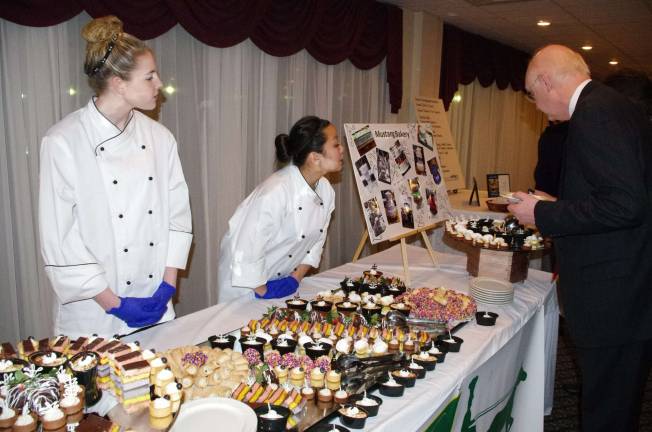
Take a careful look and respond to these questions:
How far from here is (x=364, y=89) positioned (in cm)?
489

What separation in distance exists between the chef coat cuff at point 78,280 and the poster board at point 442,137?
392 cm

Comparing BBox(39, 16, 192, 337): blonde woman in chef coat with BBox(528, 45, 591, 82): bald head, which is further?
BBox(528, 45, 591, 82): bald head

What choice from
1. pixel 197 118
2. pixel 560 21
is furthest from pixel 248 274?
pixel 560 21

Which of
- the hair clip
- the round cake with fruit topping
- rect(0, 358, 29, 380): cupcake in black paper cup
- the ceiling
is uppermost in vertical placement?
the ceiling

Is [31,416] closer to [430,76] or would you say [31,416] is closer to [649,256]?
[649,256]

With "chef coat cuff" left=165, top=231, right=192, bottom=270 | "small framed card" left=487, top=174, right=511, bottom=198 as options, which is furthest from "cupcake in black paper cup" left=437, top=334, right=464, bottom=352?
"small framed card" left=487, top=174, right=511, bottom=198

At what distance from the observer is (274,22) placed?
3604mm

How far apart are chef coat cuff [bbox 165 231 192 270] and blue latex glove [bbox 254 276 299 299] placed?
0.33 m

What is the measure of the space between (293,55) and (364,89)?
1113mm

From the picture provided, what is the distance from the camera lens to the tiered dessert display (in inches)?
94.3

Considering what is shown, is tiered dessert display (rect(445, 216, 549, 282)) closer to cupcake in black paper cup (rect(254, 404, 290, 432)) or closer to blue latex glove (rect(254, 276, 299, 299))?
blue latex glove (rect(254, 276, 299, 299))

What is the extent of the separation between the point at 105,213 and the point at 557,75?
1.67 meters

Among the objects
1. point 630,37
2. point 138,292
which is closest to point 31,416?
point 138,292

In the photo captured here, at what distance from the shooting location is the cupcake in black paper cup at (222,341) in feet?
4.88
